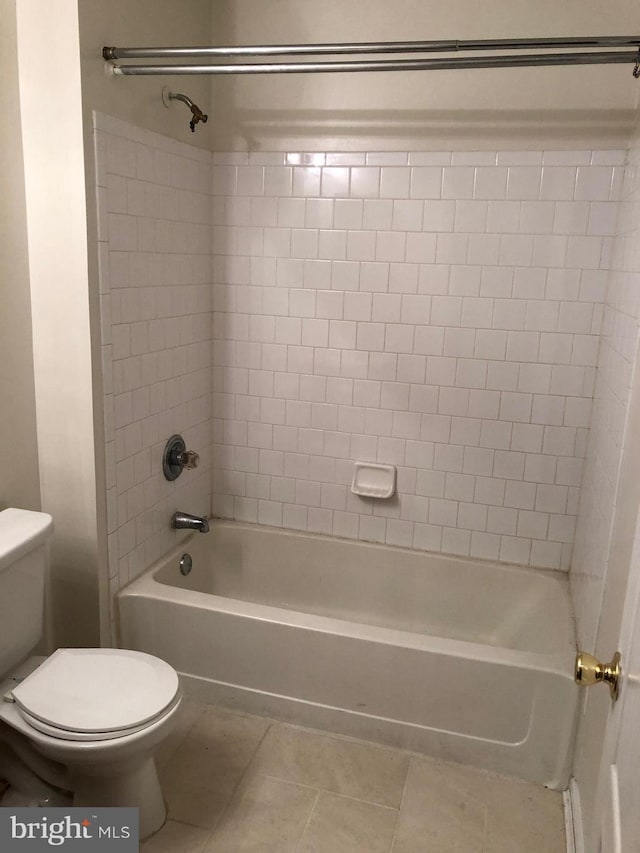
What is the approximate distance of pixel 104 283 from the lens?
7.07ft

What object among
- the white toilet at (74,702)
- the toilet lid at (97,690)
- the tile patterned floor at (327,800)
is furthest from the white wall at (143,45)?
the tile patterned floor at (327,800)

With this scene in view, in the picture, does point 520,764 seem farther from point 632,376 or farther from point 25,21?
point 25,21

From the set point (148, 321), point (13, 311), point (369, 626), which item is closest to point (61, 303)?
point (13, 311)

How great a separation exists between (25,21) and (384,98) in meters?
1.24

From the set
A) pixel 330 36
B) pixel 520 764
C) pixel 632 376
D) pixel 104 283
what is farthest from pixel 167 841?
pixel 330 36

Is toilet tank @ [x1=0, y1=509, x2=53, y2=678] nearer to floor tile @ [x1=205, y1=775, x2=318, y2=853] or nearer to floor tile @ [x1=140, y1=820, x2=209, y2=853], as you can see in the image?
floor tile @ [x1=140, y1=820, x2=209, y2=853]

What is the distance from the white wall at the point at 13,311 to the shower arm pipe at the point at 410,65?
1.01 ft

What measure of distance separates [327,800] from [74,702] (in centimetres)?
83

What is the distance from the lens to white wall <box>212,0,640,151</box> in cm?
235

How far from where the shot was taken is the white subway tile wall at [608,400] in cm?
185

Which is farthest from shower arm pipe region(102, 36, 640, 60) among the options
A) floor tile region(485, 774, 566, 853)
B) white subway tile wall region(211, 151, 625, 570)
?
floor tile region(485, 774, 566, 853)

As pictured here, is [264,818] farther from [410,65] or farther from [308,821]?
[410,65]

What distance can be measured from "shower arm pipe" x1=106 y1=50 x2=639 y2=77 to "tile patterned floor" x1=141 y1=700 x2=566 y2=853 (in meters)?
2.10

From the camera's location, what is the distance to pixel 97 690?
73.0 inches
